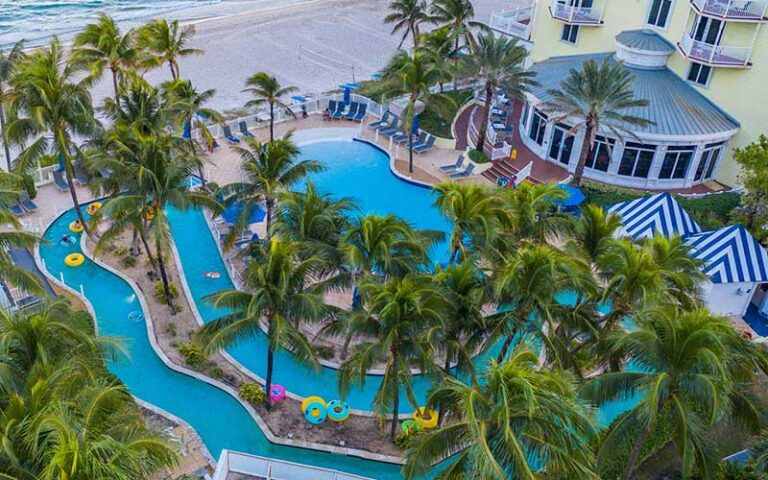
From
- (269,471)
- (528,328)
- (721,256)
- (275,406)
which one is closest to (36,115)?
(275,406)

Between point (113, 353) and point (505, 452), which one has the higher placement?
point (505, 452)

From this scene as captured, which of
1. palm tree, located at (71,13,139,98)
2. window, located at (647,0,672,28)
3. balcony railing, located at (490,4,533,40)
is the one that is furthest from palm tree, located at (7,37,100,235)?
window, located at (647,0,672,28)

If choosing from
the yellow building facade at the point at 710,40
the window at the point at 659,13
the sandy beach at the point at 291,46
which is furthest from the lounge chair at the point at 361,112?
the window at the point at 659,13

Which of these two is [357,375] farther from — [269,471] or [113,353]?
[113,353]

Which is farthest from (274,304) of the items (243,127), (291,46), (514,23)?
(291,46)

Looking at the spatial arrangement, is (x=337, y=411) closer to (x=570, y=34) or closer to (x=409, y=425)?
(x=409, y=425)

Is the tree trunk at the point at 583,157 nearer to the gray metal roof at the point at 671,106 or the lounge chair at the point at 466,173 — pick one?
the gray metal roof at the point at 671,106

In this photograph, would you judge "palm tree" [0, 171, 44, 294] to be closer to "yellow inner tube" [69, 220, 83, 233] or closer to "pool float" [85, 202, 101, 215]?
"yellow inner tube" [69, 220, 83, 233]

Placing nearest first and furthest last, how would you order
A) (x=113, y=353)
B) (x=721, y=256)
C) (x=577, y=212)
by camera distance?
(x=113, y=353) → (x=721, y=256) → (x=577, y=212)
